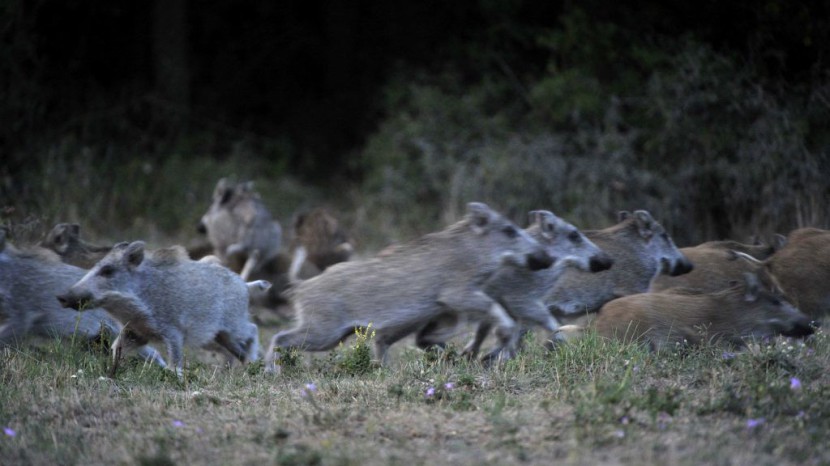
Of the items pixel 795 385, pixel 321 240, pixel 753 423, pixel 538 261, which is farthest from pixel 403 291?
pixel 321 240

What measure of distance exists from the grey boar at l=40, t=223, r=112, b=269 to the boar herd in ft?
0.04

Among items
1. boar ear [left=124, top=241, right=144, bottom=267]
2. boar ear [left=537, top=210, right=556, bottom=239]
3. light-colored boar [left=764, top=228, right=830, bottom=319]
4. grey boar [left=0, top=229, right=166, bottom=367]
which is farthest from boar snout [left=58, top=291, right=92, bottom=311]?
light-colored boar [left=764, top=228, right=830, bottom=319]

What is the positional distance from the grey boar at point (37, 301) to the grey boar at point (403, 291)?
1.21 m

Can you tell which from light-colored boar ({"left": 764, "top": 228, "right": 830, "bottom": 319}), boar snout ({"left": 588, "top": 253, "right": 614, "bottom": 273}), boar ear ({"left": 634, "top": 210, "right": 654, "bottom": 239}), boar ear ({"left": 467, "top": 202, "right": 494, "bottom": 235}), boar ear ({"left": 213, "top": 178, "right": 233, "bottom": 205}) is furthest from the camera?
boar ear ({"left": 213, "top": 178, "right": 233, "bottom": 205})

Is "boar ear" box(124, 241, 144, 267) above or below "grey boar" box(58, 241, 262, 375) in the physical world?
above

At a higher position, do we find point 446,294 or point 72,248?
point 446,294

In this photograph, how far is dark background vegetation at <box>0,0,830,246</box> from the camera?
553 inches

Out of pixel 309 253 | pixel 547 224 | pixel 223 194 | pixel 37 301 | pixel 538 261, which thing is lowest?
pixel 309 253

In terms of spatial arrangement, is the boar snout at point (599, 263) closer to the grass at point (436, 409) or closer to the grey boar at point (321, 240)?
the grass at point (436, 409)

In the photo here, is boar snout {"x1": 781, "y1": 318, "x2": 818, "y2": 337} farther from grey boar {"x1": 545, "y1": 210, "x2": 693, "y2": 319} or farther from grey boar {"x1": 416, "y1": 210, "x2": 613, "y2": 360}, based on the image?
grey boar {"x1": 416, "y1": 210, "x2": 613, "y2": 360}

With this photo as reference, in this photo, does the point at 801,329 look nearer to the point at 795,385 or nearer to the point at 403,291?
the point at 795,385

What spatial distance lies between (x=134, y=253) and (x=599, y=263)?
152 inches

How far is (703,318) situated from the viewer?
25.3ft

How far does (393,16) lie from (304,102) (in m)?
3.13
